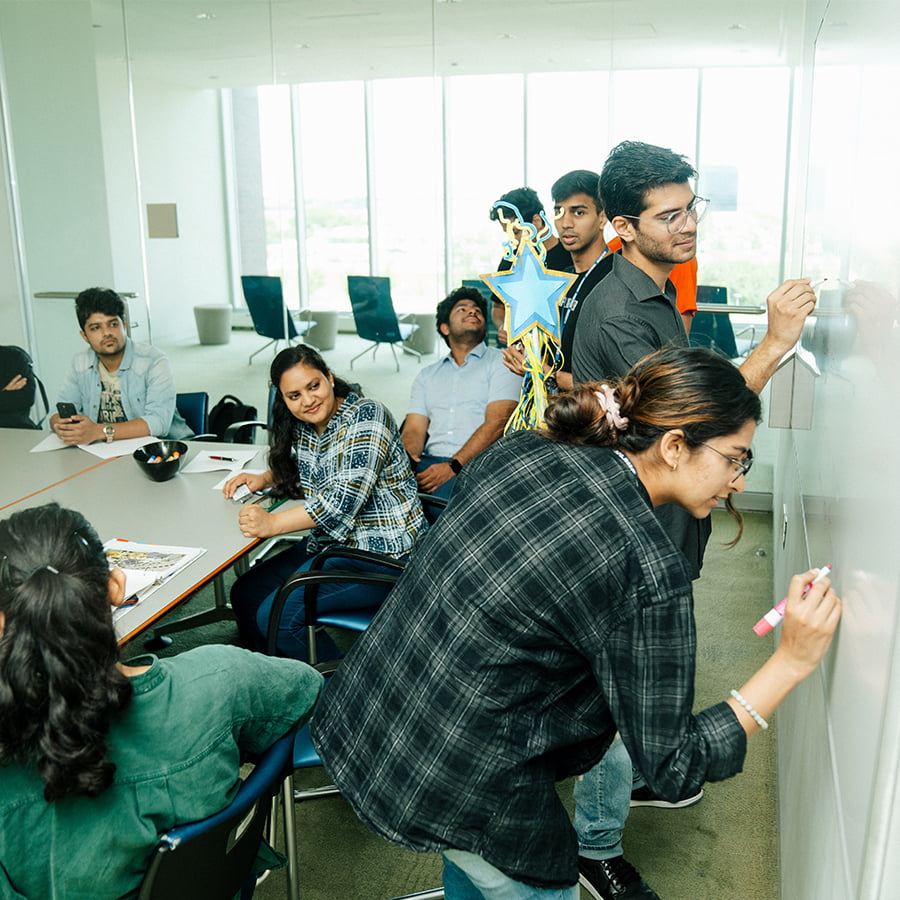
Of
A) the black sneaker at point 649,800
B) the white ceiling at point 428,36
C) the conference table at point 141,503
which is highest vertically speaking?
the white ceiling at point 428,36

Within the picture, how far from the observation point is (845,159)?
1675 mm

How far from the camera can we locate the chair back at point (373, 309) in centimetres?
532

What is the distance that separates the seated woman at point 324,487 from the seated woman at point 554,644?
135 centimetres

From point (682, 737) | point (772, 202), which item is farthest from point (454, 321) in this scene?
point (682, 737)

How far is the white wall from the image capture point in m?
0.94

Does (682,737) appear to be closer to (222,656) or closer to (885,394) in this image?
(885,394)

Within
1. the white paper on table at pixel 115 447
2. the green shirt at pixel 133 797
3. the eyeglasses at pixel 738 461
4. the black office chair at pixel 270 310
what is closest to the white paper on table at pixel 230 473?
the white paper on table at pixel 115 447

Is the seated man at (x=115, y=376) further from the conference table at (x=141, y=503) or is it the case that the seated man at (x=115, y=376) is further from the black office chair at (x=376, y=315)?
the black office chair at (x=376, y=315)

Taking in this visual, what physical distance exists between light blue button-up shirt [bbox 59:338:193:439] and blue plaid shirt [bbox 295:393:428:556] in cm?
127

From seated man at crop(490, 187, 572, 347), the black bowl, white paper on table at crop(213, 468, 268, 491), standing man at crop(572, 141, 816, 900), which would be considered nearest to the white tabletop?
the black bowl

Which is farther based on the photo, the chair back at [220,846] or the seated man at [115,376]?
the seated man at [115,376]

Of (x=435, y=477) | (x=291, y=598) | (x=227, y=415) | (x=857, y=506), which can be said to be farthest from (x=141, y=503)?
(x=857, y=506)

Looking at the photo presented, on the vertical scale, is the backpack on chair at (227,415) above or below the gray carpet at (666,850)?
above

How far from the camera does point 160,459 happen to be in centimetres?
324
